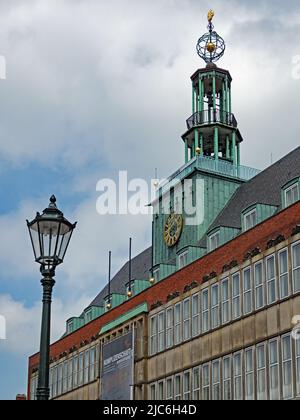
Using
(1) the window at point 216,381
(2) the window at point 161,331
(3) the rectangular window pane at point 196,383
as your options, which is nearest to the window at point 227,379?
(1) the window at point 216,381

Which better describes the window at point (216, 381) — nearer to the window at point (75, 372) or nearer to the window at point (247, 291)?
the window at point (247, 291)

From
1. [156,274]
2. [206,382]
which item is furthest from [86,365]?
[206,382]

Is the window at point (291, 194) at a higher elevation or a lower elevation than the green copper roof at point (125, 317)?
higher

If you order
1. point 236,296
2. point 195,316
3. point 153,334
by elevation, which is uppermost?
point 236,296

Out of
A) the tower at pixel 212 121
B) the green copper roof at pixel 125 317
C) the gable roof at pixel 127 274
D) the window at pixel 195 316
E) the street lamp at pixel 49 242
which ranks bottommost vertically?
the street lamp at pixel 49 242

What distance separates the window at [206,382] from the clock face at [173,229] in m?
13.3

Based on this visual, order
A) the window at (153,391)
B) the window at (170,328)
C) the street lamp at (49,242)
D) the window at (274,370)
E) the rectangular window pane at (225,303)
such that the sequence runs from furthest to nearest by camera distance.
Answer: the window at (153,391) < the window at (170,328) < the rectangular window pane at (225,303) < the window at (274,370) < the street lamp at (49,242)

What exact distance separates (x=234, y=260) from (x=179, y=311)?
5707mm

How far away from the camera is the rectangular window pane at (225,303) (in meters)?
38.7

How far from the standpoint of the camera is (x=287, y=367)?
3359 cm

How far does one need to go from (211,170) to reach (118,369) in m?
13.7

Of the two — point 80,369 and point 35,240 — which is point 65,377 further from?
point 35,240

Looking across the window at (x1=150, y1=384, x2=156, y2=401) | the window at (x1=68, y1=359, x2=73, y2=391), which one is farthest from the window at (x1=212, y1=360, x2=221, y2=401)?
the window at (x1=68, y1=359, x2=73, y2=391)
